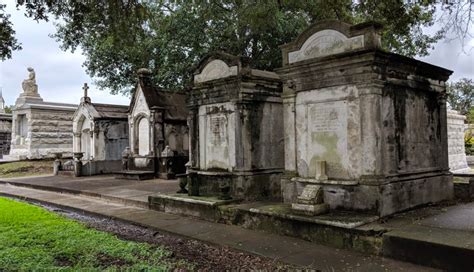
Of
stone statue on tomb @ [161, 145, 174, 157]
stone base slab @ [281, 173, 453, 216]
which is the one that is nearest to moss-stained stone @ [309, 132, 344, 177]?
stone base slab @ [281, 173, 453, 216]

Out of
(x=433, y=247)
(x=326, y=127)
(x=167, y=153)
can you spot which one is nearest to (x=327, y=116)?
(x=326, y=127)

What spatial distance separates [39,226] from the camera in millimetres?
7207

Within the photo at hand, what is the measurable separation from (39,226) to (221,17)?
12.2 meters

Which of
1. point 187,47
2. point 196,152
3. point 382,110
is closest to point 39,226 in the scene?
point 196,152

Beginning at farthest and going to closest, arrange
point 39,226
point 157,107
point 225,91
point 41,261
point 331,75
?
point 157,107 < point 225,91 < point 39,226 < point 331,75 < point 41,261

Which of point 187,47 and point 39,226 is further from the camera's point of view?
point 187,47

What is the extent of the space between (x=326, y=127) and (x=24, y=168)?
19.2m

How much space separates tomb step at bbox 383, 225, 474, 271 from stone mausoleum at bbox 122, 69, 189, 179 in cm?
1167

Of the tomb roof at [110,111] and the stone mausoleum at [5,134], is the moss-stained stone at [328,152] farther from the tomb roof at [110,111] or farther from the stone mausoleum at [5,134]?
the stone mausoleum at [5,134]

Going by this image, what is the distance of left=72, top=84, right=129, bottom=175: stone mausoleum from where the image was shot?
18688 millimetres

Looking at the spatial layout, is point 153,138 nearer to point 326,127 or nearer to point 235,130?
point 235,130

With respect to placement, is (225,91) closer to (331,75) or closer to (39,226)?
(331,75)

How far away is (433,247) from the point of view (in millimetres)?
4648

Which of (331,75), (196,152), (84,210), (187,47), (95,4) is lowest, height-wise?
(84,210)
